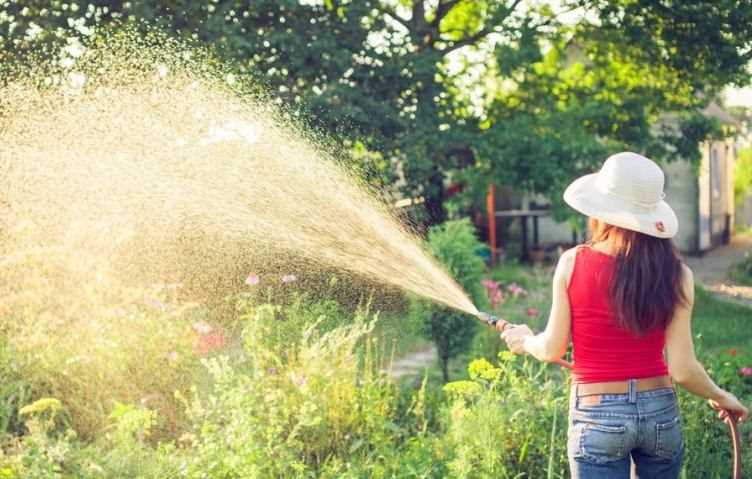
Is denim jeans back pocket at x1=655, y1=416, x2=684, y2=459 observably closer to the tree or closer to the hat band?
the hat band

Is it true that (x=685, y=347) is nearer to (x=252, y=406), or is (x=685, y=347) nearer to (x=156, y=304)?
(x=252, y=406)

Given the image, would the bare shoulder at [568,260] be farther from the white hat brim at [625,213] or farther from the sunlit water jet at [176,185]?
the sunlit water jet at [176,185]

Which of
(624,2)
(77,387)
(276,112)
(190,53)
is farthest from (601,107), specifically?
(77,387)

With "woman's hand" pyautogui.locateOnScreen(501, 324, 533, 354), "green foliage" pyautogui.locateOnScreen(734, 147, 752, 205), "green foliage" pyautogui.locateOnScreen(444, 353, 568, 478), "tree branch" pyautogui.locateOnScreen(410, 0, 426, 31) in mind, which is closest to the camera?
"woman's hand" pyautogui.locateOnScreen(501, 324, 533, 354)

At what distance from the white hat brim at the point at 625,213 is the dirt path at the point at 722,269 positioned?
33.0 feet

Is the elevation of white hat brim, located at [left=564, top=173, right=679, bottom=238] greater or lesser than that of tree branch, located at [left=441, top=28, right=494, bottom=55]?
lesser

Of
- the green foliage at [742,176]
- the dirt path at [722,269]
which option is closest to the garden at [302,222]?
the dirt path at [722,269]

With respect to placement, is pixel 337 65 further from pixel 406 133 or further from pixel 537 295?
pixel 537 295

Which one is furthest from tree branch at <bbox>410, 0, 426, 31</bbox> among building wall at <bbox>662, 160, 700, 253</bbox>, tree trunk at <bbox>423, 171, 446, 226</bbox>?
building wall at <bbox>662, 160, 700, 253</bbox>

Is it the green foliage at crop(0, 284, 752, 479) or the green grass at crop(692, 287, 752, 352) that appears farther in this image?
the green grass at crop(692, 287, 752, 352)

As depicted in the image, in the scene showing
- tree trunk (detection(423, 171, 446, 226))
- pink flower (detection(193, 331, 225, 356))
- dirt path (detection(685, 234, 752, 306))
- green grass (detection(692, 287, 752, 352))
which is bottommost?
dirt path (detection(685, 234, 752, 306))

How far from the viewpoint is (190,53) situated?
33.5ft

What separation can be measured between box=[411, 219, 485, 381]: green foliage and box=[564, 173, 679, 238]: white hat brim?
421 cm

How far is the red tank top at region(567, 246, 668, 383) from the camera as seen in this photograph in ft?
9.29
